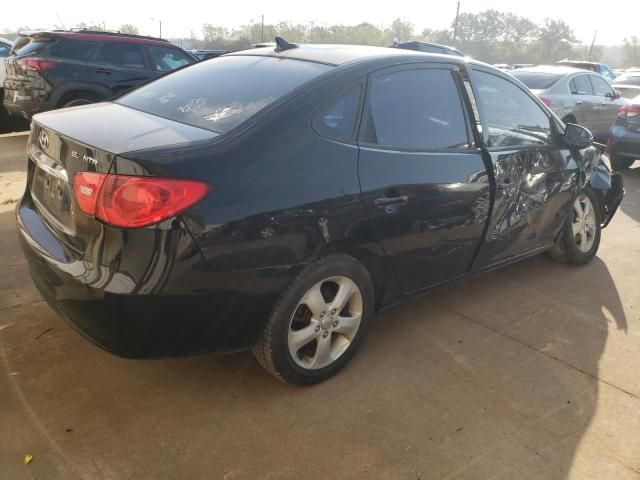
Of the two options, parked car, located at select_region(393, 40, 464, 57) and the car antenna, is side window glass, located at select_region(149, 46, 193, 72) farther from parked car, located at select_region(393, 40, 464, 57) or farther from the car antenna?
the car antenna

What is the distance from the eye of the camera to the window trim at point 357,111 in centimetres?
250

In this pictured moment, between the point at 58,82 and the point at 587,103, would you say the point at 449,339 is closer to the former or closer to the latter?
the point at 58,82

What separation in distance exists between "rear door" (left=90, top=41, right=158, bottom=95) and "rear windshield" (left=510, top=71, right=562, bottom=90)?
20.7ft

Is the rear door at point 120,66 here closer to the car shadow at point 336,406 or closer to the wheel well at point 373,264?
the car shadow at point 336,406

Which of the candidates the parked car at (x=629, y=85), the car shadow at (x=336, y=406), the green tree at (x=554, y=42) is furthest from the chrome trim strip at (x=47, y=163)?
the green tree at (x=554, y=42)

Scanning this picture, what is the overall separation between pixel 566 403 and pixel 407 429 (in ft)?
2.82

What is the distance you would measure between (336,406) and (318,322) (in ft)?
1.31

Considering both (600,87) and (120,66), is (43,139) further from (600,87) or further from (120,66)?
(600,87)

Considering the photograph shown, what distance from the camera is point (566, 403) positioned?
272cm

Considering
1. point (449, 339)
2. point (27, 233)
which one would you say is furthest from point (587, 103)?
point (27, 233)

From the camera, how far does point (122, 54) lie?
29.2 ft

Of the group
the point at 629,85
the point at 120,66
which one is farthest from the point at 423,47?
the point at 120,66

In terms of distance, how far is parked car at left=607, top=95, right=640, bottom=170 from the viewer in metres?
7.78

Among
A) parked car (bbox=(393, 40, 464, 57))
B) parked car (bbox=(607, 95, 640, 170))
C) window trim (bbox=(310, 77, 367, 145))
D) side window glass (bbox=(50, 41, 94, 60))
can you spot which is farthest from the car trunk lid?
parked car (bbox=(393, 40, 464, 57))
